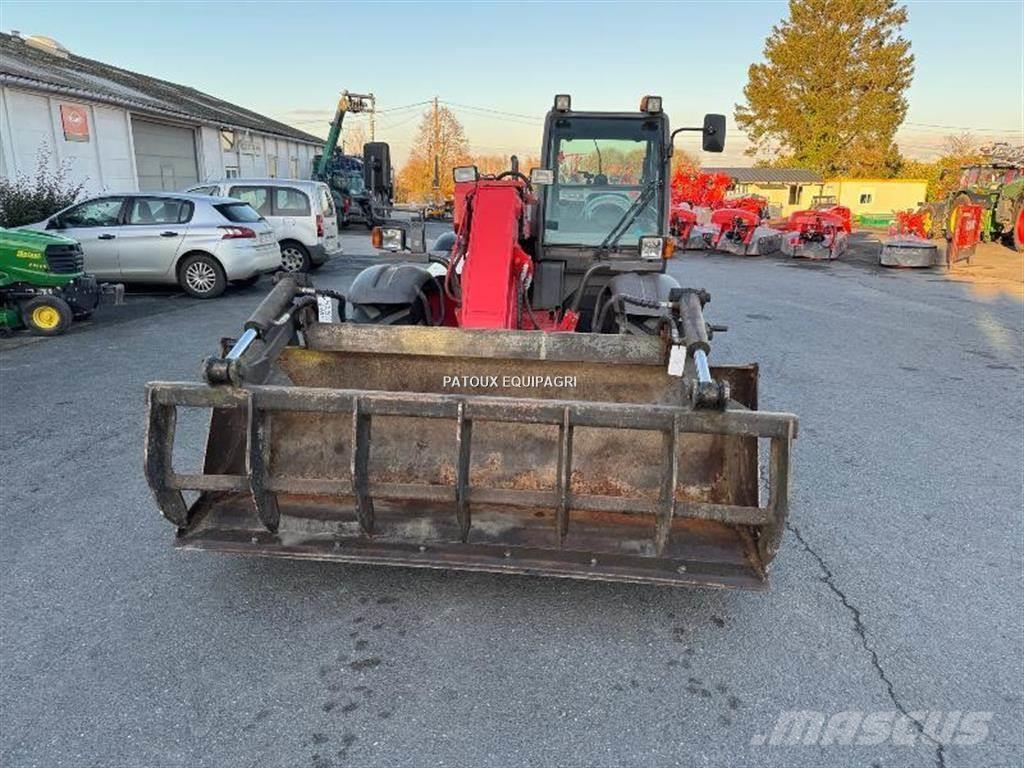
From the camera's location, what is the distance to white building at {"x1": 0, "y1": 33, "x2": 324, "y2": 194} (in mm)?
14562

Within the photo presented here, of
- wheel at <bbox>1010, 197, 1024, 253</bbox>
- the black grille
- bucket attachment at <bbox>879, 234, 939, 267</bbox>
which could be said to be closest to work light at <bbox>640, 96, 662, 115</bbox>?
the black grille

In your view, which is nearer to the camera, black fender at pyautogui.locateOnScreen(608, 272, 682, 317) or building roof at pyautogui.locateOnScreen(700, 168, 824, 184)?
black fender at pyautogui.locateOnScreen(608, 272, 682, 317)

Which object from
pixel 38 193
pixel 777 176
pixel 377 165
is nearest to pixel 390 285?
pixel 377 165

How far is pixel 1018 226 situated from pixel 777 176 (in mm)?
22288

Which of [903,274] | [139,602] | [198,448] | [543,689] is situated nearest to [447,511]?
[543,689]

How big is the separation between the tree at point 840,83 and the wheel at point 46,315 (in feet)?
144

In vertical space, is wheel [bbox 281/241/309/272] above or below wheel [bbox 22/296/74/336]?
above

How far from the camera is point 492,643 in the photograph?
300cm

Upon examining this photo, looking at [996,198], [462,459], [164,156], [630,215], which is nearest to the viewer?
[462,459]

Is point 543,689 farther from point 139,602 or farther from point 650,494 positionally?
point 139,602

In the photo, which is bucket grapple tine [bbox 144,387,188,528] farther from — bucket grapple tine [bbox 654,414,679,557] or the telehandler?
bucket grapple tine [bbox 654,414,679,557]

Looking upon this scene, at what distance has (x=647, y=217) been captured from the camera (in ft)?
18.9

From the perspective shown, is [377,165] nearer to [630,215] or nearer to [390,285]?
[390,285]

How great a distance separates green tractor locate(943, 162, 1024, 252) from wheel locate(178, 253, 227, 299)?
18.8m
